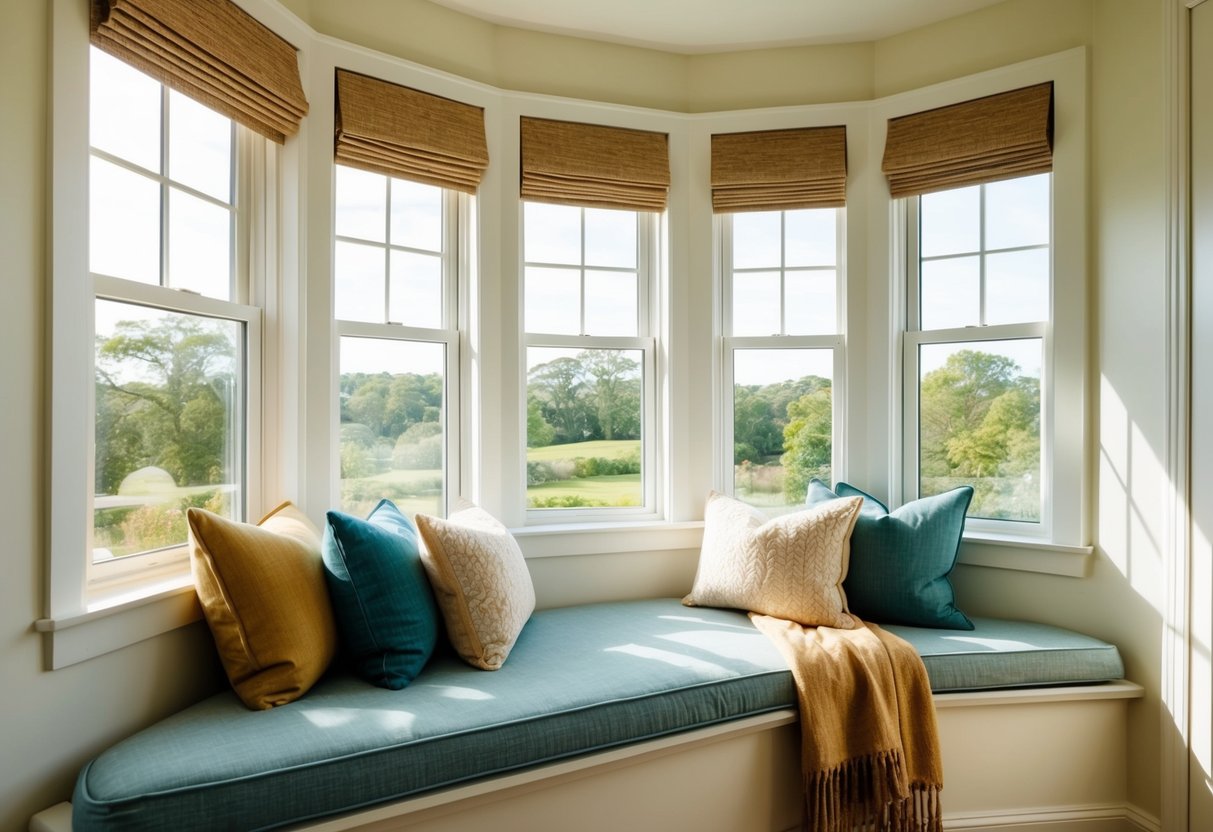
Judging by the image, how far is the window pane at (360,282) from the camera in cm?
261

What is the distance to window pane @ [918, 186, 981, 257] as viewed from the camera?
9.57 ft

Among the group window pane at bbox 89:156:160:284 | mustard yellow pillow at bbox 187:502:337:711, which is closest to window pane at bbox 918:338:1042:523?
mustard yellow pillow at bbox 187:502:337:711

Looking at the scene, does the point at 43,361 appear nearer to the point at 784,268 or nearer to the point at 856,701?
the point at 856,701

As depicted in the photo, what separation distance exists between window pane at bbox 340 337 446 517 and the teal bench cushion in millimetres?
1790

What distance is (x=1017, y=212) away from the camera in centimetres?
281

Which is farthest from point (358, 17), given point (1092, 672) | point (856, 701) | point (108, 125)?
point (1092, 672)

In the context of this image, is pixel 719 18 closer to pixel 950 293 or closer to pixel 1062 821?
pixel 950 293

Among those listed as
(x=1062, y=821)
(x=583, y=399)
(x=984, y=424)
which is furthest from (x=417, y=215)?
(x=1062, y=821)

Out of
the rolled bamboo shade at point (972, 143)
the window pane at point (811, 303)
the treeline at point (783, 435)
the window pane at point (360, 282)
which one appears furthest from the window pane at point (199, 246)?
the rolled bamboo shade at point (972, 143)

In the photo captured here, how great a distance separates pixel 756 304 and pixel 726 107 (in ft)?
2.76

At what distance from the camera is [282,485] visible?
2.42 m

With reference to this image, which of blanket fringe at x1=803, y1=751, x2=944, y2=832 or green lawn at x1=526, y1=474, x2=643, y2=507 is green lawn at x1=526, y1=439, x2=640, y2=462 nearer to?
green lawn at x1=526, y1=474, x2=643, y2=507

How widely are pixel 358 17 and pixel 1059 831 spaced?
3587 mm

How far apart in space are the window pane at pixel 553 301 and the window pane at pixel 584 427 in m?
0.09
